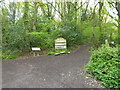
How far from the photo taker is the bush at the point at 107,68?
1.94 m

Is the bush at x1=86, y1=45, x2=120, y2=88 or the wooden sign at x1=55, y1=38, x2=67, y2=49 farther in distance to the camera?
the wooden sign at x1=55, y1=38, x2=67, y2=49

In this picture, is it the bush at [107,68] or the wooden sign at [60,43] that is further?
the wooden sign at [60,43]

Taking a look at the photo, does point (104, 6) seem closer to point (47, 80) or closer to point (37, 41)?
point (37, 41)

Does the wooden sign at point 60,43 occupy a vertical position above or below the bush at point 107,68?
above

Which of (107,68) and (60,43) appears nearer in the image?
(107,68)

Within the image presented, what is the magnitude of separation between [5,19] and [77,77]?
Result: 18.5ft

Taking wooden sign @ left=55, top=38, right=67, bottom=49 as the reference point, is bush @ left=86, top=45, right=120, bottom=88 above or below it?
below

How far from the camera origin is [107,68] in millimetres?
2234

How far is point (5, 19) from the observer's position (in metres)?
5.39

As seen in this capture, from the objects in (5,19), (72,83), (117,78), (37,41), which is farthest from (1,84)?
(5,19)

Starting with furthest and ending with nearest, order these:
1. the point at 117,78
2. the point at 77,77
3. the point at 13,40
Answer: the point at 13,40
the point at 77,77
the point at 117,78

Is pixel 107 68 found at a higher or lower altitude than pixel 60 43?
lower

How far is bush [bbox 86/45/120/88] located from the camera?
6.36 feet

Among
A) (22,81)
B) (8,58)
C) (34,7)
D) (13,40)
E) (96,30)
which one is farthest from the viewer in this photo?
(34,7)
